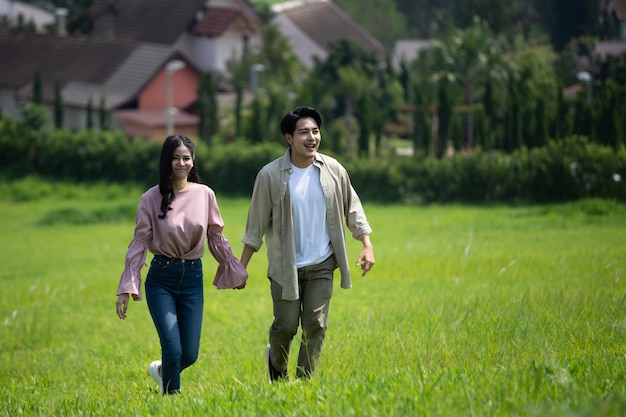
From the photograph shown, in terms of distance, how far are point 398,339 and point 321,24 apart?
2638 inches

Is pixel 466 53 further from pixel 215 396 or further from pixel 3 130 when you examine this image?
pixel 215 396

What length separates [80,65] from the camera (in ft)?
198

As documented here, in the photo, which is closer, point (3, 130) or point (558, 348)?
point (558, 348)

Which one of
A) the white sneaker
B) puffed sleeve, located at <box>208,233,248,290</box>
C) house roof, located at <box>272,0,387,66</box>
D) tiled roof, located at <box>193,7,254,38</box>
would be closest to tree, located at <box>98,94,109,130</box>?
tiled roof, located at <box>193,7,254,38</box>

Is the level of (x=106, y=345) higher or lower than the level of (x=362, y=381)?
lower

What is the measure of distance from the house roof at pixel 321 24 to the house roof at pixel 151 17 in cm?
800

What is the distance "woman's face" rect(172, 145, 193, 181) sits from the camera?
24.9 feet

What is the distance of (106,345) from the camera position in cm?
1189

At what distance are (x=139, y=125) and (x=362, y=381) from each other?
49.2m

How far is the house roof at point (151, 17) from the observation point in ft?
210

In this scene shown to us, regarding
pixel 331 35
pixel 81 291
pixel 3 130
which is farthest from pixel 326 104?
pixel 81 291

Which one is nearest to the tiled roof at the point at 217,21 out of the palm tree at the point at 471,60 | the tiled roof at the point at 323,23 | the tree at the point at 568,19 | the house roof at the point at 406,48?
the tiled roof at the point at 323,23

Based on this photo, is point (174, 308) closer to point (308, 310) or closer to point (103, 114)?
point (308, 310)

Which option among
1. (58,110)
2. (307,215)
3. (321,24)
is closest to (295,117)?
(307,215)
